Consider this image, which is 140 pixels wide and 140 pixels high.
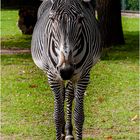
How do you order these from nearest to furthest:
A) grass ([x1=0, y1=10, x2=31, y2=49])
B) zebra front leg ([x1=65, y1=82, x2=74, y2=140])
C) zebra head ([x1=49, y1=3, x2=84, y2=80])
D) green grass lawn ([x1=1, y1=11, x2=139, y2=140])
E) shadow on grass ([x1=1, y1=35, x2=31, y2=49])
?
1. zebra head ([x1=49, y1=3, x2=84, y2=80])
2. zebra front leg ([x1=65, y1=82, x2=74, y2=140])
3. green grass lawn ([x1=1, y1=11, x2=139, y2=140])
4. shadow on grass ([x1=1, y1=35, x2=31, y2=49])
5. grass ([x1=0, y1=10, x2=31, y2=49])

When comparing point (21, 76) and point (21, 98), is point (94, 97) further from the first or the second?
point (21, 76)

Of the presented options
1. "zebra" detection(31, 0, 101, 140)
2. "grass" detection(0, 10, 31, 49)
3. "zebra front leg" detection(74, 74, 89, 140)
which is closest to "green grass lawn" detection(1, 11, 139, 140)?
"zebra" detection(31, 0, 101, 140)

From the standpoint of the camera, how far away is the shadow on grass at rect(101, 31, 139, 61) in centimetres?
1339

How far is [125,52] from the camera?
46.9ft

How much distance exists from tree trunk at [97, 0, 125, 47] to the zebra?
339 inches

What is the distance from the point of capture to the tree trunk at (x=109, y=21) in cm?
1495

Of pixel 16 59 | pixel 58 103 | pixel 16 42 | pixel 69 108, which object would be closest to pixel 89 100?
pixel 69 108

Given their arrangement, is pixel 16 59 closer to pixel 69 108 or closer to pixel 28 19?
pixel 28 19

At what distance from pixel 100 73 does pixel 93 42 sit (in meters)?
5.78

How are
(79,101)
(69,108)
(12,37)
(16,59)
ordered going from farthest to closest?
(12,37)
(16,59)
(69,108)
(79,101)

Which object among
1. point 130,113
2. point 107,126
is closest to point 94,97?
point 130,113

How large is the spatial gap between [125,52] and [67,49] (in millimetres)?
9957

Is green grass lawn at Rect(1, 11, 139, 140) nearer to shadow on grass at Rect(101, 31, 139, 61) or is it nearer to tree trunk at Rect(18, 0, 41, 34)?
shadow on grass at Rect(101, 31, 139, 61)

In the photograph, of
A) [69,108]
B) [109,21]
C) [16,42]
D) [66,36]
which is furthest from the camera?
[16,42]
